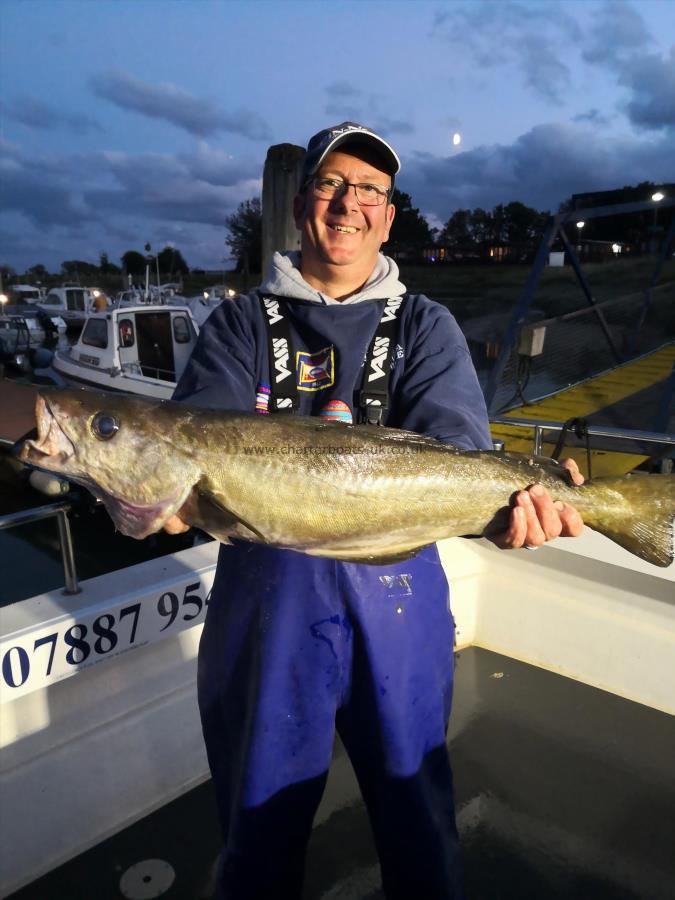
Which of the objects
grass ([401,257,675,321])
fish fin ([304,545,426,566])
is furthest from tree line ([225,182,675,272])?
fish fin ([304,545,426,566])

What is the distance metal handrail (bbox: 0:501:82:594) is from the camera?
295 centimetres

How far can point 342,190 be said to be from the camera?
2.52 m

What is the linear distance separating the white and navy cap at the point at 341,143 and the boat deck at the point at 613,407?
3895 mm

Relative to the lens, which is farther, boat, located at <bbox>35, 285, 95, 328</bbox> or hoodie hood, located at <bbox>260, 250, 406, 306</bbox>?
boat, located at <bbox>35, 285, 95, 328</bbox>

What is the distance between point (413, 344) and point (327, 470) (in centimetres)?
65

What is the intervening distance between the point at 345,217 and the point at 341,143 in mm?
311

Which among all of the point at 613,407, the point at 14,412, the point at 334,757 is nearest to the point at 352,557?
the point at 334,757

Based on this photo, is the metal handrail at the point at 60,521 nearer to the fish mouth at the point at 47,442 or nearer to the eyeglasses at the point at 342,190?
the fish mouth at the point at 47,442

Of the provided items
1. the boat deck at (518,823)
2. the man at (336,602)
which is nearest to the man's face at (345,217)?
the man at (336,602)

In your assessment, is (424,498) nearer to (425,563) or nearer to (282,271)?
(425,563)

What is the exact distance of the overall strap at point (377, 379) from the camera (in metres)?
2.43

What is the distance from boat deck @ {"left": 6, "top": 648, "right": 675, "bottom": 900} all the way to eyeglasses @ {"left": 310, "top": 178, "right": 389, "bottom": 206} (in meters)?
3.13

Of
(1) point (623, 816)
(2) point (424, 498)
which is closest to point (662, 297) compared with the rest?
(1) point (623, 816)

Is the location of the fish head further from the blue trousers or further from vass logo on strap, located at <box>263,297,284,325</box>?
vass logo on strap, located at <box>263,297,284,325</box>
